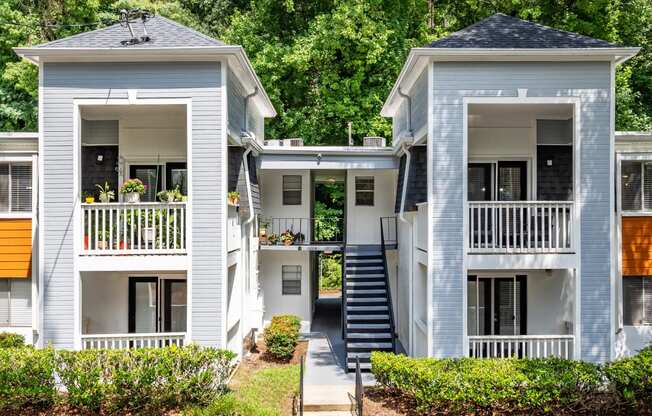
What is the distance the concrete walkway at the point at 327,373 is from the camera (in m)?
10.9

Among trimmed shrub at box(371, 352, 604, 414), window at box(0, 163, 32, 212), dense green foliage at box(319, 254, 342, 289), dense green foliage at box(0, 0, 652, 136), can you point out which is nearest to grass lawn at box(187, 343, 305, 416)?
trimmed shrub at box(371, 352, 604, 414)

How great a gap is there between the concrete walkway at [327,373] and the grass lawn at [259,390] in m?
0.38

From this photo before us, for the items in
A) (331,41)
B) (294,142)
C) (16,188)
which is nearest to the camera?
(16,188)

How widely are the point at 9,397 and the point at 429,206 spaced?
8.68m

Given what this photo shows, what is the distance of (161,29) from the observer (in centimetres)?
1255

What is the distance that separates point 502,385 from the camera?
9.73 metres

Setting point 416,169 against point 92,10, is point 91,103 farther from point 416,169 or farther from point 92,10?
point 92,10

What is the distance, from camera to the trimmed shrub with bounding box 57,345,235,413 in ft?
32.9

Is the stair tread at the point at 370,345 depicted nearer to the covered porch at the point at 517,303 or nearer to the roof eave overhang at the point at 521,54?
the covered porch at the point at 517,303

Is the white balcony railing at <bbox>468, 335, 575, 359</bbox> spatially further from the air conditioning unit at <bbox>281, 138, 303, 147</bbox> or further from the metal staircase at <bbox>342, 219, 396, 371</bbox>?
the air conditioning unit at <bbox>281, 138, 303, 147</bbox>

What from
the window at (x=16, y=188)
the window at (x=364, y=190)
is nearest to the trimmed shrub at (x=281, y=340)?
the window at (x=364, y=190)

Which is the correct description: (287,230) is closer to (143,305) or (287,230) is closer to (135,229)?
(143,305)

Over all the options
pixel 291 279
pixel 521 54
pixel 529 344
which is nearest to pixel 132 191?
pixel 291 279

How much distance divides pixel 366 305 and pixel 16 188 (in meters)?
9.28
